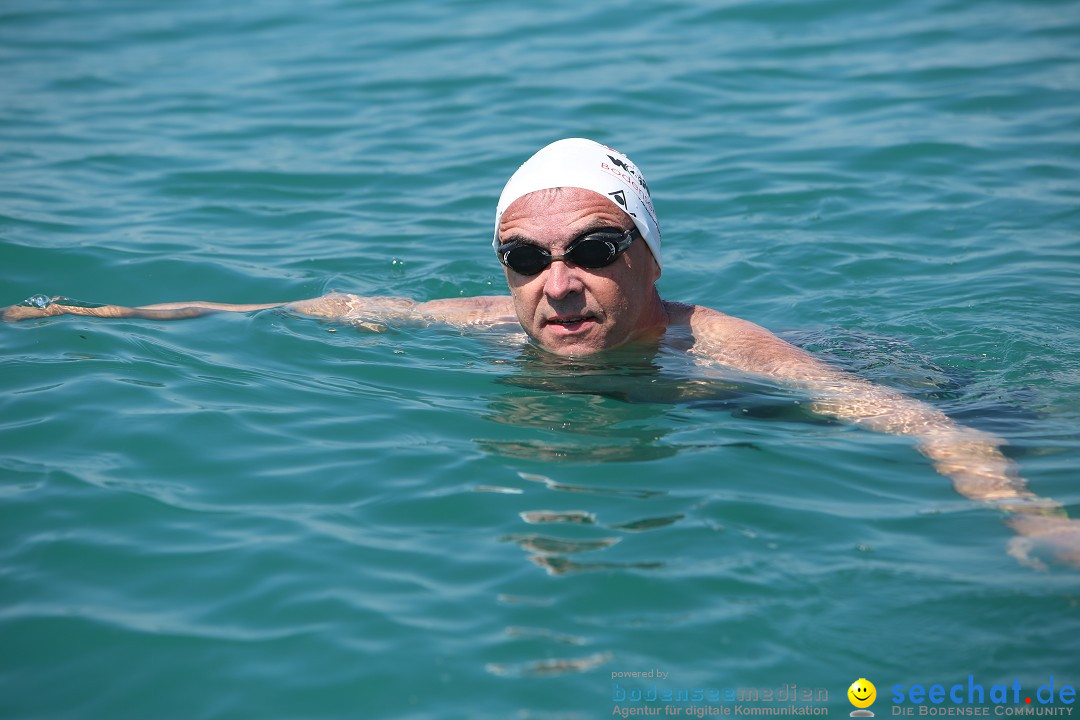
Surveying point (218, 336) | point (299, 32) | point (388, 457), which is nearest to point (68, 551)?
point (388, 457)

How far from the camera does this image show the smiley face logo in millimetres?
3795

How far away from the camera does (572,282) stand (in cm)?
613

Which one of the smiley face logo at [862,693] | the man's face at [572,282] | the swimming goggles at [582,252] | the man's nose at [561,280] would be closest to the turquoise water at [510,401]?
the smiley face logo at [862,693]

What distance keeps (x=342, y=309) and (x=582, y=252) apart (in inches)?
76.9

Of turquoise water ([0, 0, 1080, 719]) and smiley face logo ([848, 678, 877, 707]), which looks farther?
turquoise water ([0, 0, 1080, 719])

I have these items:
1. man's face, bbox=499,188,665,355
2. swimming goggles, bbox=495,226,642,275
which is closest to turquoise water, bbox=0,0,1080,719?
man's face, bbox=499,188,665,355

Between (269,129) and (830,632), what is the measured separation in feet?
30.9

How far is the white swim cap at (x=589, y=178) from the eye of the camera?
629 cm

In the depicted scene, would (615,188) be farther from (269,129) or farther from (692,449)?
(269,129)

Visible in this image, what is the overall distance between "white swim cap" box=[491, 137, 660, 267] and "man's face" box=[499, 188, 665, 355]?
0.15ft

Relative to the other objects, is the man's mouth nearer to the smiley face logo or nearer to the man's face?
the man's face

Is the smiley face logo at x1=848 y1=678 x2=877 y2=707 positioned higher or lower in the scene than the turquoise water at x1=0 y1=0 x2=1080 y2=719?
lower

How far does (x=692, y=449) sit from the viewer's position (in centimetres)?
549

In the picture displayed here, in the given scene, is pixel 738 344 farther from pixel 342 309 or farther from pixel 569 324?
pixel 342 309
